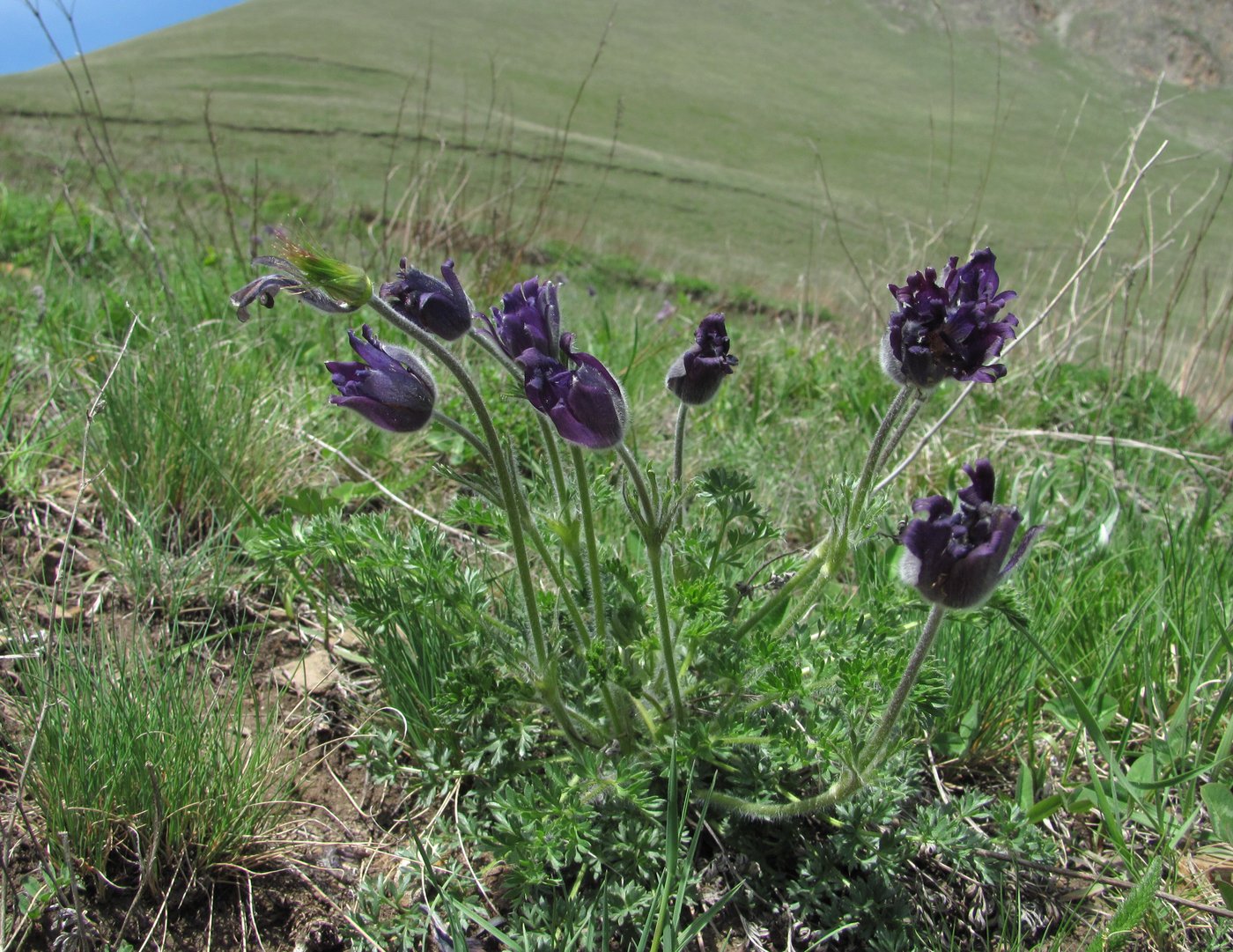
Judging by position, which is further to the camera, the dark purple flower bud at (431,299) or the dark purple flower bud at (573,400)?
the dark purple flower bud at (431,299)

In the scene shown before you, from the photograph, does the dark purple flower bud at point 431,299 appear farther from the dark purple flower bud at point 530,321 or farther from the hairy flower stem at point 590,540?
the hairy flower stem at point 590,540

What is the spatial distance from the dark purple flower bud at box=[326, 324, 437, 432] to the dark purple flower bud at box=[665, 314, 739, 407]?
539mm

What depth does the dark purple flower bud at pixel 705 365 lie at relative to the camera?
1.79 metres

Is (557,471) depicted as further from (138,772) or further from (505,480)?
(138,772)

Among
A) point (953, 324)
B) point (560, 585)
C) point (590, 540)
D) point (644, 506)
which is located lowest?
point (560, 585)

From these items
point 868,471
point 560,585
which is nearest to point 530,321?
point 560,585

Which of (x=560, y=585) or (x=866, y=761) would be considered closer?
(x=866, y=761)

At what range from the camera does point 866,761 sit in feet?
4.92

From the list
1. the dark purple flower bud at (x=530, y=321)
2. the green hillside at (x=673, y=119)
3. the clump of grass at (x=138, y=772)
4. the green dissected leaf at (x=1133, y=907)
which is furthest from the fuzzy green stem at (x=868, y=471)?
the green hillside at (x=673, y=119)

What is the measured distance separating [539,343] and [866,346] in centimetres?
373

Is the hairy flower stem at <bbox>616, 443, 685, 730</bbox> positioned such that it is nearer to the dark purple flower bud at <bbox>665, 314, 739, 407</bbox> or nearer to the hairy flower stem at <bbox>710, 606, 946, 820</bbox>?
the hairy flower stem at <bbox>710, 606, 946, 820</bbox>

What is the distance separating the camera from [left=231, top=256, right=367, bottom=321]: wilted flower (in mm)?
1334

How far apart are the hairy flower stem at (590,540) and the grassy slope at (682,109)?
3.98 m

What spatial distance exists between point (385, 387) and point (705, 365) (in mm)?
658
